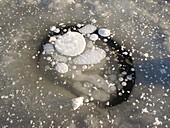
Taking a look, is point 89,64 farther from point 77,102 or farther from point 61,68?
point 77,102

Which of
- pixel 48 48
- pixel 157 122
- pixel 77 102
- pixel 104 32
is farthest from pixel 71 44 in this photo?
pixel 157 122

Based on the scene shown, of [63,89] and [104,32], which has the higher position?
[104,32]

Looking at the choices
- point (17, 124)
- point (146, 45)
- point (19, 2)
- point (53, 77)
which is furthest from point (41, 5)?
point (17, 124)

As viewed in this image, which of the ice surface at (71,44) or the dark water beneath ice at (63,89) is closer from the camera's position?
the dark water beneath ice at (63,89)

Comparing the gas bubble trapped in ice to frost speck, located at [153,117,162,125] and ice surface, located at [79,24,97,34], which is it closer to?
ice surface, located at [79,24,97,34]

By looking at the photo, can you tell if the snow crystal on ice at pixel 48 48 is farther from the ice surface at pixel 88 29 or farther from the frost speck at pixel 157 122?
the frost speck at pixel 157 122

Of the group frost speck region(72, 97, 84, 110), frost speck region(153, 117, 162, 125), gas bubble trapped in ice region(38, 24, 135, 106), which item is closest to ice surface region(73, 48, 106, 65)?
gas bubble trapped in ice region(38, 24, 135, 106)

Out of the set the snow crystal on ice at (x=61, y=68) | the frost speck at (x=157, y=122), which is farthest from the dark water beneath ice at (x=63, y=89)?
the snow crystal on ice at (x=61, y=68)

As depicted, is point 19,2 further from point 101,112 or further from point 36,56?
point 101,112
